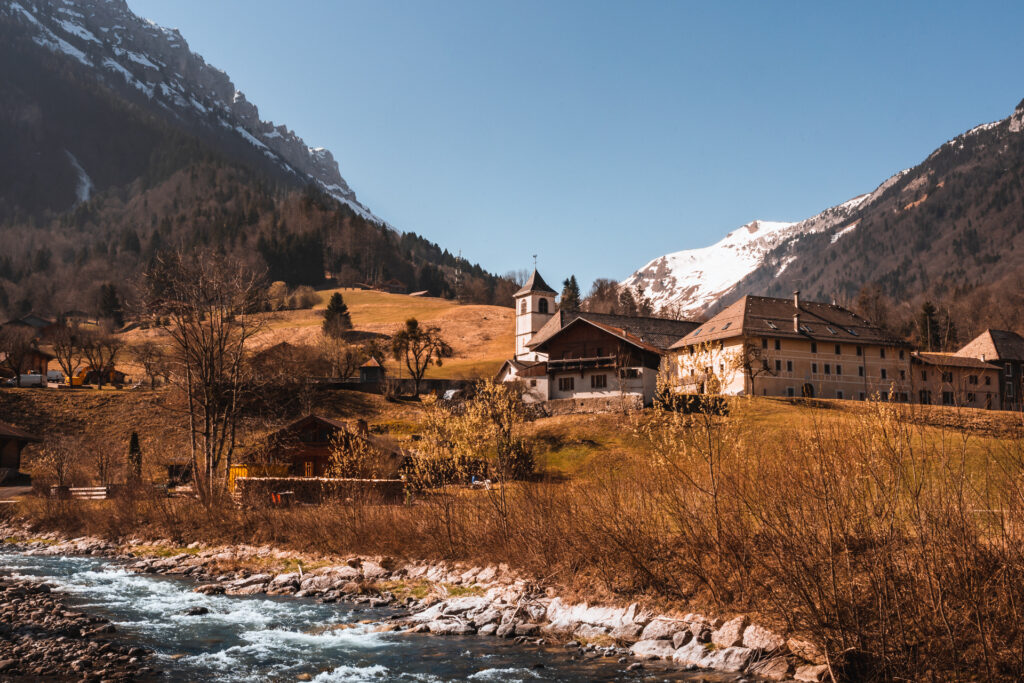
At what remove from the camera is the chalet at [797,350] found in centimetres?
7456

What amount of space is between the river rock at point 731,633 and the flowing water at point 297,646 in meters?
1.72

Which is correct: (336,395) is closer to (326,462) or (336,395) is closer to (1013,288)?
(326,462)

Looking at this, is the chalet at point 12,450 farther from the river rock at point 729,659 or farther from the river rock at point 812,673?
the river rock at point 812,673

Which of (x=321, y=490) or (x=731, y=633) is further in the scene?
(x=321, y=490)

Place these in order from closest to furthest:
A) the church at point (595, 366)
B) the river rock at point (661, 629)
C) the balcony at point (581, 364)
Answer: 1. the river rock at point (661, 629)
2. the church at point (595, 366)
3. the balcony at point (581, 364)

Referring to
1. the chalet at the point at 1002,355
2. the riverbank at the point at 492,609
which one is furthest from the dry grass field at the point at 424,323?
the riverbank at the point at 492,609

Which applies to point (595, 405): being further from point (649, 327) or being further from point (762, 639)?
point (762, 639)

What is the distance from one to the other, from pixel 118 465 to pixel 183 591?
43.2 meters

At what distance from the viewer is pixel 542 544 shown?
23328mm

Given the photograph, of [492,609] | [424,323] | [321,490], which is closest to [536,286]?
[424,323]

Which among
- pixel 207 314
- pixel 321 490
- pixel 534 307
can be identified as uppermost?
pixel 534 307

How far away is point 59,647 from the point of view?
1795 centimetres

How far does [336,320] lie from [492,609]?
400ft

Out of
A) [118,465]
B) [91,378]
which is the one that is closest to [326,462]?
[118,465]
